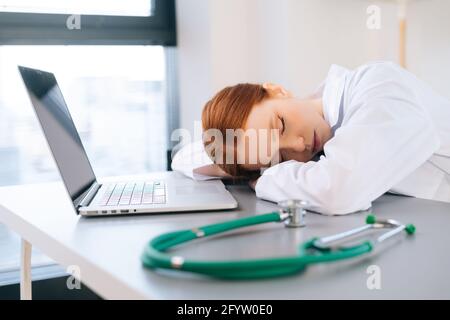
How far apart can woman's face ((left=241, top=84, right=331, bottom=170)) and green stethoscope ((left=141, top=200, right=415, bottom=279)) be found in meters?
0.29

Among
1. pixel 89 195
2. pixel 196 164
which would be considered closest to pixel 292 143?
pixel 196 164

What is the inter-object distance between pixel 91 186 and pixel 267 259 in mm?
603

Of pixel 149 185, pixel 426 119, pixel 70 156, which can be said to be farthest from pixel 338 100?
pixel 70 156

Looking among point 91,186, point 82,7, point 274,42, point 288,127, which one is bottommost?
point 91,186

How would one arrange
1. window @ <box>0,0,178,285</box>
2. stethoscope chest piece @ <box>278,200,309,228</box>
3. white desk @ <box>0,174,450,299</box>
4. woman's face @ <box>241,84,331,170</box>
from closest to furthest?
white desk @ <box>0,174,450,299</box> → stethoscope chest piece @ <box>278,200,309,228</box> → woman's face @ <box>241,84,331,170</box> → window @ <box>0,0,178,285</box>

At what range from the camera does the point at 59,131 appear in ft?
2.79

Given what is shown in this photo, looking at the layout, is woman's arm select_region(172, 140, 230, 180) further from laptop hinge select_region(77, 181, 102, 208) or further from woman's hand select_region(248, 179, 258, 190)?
laptop hinge select_region(77, 181, 102, 208)

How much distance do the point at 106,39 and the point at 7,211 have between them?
1041 millimetres

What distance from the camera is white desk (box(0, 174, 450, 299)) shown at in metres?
0.46

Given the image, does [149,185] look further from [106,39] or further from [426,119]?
Result: [106,39]

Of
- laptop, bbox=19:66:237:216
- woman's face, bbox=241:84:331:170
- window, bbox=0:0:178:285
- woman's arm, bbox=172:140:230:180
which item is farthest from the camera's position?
window, bbox=0:0:178:285
